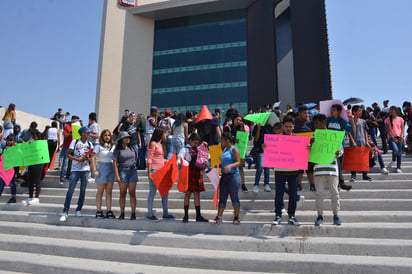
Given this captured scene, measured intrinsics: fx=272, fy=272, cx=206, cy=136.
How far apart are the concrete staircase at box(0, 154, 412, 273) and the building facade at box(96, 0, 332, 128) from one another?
18.4 meters

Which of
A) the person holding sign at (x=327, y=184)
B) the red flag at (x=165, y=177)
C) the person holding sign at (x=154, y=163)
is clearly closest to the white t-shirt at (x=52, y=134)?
the person holding sign at (x=154, y=163)

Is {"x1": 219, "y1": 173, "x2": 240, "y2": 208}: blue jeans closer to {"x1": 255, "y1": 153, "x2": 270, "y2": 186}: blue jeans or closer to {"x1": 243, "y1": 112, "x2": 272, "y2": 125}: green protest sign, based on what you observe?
{"x1": 255, "y1": 153, "x2": 270, "y2": 186}: blue jeans

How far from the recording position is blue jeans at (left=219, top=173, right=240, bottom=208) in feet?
15.3

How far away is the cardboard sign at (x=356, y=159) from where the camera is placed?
5.64m

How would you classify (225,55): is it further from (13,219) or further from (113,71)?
(13,219)

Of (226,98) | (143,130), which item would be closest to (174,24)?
(226,98)

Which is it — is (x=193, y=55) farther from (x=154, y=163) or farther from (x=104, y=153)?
(x=154, y=163)

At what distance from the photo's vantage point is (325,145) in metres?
4.42

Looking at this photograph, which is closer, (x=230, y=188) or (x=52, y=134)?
(x=230, y=188)

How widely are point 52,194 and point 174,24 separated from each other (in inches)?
1042

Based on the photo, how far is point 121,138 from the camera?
18.3 ft

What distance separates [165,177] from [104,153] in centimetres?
153

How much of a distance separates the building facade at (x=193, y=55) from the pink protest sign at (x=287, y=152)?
18.7m

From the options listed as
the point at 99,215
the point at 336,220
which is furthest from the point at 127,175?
the point at 336,220
